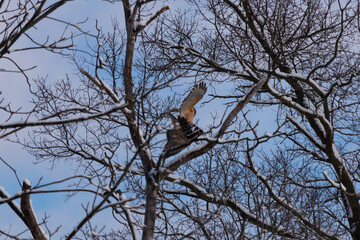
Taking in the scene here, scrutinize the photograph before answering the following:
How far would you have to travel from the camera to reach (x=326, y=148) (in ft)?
35.0

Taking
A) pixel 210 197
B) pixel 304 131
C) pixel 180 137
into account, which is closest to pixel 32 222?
pixel 180 137

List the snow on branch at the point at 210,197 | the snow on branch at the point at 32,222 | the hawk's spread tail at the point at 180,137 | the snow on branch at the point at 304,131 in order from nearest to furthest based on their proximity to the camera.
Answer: the snow on branch at the point at 32,222 < the hawk's spread tail at the point at 180,137 < the snow on branch at the point at 210,197 < the snow on branch at the point at 304,131

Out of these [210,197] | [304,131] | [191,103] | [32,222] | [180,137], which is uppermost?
[304,131]

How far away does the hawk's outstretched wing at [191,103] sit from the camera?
7102mm

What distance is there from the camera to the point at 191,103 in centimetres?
731

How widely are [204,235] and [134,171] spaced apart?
1.96 metres

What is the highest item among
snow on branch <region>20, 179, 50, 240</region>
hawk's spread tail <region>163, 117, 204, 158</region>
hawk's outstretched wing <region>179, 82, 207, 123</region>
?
hawk's outstretched wing <region>179, 82, 207, 123</region>

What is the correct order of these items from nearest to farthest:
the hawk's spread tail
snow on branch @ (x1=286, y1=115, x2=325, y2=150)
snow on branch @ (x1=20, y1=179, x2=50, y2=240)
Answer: snow on branch @ (x1=20, y1=179, x2=50, y2=240), the hawk's spread tail, snow on branch @ (x1=286, y1=115, x2=325, y2=150)

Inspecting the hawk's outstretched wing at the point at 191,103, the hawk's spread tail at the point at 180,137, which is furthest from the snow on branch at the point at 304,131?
the hawk's spread tail at the point at 180,137

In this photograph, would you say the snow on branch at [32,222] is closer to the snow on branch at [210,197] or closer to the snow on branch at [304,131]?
the snow on branch at [210,197]

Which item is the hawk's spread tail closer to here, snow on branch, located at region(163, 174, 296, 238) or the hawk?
the hawk

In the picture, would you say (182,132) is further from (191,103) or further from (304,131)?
(304,131)

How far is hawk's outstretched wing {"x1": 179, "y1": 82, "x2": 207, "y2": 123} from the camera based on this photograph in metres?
7.10

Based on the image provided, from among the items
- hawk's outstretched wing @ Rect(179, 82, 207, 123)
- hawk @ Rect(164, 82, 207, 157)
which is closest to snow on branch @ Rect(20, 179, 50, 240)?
hawk @ Rect(164, 82, 207, 157)
